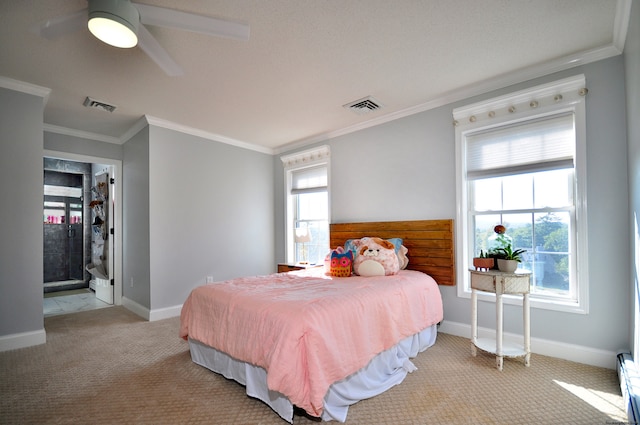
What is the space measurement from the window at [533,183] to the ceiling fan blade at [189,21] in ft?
7.97

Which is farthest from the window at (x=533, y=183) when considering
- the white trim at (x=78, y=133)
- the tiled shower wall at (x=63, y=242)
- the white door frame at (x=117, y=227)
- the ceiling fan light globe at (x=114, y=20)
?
the tiled shower wall at (x=63, y=242)

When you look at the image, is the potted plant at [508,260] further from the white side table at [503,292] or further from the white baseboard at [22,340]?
the white baseboard at [22,340]

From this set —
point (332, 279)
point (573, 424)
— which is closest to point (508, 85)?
point (332, 279)

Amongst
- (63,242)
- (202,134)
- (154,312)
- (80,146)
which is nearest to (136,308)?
(154,312)

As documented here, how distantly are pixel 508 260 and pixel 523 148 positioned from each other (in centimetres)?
113

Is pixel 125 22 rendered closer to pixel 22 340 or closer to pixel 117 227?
pixel 22 340

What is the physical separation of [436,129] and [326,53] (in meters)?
1.60

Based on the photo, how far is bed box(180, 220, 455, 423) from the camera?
164 centimetres

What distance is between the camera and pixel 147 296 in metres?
3.80

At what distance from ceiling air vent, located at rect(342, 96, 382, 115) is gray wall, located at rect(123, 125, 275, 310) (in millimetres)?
2171

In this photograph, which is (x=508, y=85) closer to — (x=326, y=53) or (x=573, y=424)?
(x=326, y=53)

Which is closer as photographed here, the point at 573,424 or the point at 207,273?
the point at 573,424

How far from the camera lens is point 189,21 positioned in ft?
5.60

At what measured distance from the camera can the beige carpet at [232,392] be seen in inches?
69.8
